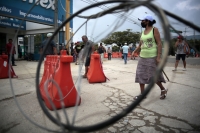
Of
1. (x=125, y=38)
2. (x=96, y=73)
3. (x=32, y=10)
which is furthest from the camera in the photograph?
(x=125, y=38)

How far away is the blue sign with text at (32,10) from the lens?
8735mm

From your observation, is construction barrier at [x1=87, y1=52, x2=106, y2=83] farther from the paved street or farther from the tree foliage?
the tree foliage

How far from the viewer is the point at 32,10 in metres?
10.0

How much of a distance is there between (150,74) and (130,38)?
4933cm

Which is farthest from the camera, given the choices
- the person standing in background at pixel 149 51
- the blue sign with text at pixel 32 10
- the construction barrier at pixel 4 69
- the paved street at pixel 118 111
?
the blue sign with text at pixel 32 10

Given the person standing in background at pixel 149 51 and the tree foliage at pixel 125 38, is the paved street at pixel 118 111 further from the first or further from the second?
the tree foliage at pixel 125 38

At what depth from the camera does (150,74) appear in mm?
2650

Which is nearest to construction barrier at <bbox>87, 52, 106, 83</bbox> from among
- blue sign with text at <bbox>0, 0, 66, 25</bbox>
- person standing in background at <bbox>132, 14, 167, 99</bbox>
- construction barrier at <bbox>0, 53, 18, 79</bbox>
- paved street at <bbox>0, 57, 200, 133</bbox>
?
paved street at <bbox>0, 57, 200, 133</bbox>

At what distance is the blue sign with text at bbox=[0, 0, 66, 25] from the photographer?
874 centimetres

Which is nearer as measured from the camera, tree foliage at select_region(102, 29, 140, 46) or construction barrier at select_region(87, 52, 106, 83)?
construction barrier at select_region(87, 52, 106, 83)

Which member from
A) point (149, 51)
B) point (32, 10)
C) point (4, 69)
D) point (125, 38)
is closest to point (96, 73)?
point (149, 51)

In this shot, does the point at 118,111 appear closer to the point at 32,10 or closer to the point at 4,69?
the point at 4,69

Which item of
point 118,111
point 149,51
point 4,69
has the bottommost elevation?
point 118,111

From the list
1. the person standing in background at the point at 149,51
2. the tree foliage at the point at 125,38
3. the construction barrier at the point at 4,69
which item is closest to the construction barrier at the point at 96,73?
the person standing in background at the point at 149,51
